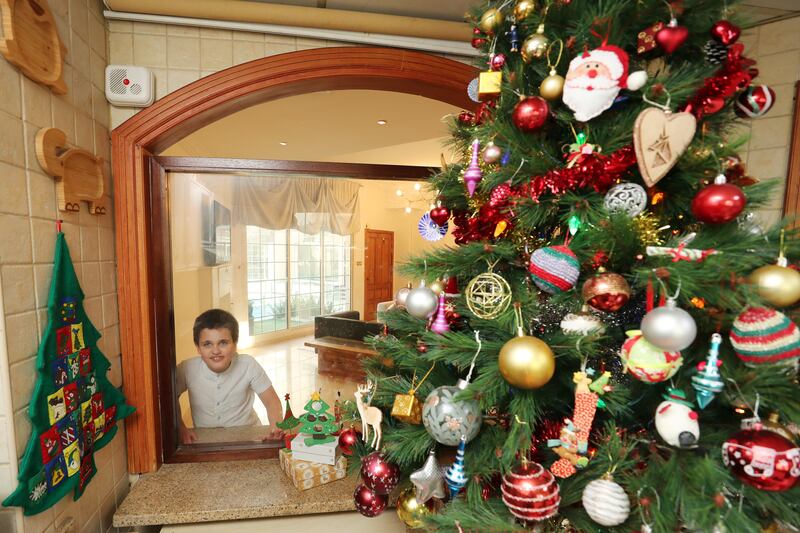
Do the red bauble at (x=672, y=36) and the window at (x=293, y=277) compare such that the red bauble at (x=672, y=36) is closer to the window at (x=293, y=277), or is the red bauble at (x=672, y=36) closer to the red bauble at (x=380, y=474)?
the red bauble at (x=380, y=474)

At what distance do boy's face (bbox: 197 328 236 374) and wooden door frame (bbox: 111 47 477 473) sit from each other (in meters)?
0.14

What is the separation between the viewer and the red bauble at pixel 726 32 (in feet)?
1.87

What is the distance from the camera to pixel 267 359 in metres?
1.44

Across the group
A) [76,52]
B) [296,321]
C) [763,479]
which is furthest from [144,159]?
[763,479]

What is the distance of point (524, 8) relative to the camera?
2.28 ft

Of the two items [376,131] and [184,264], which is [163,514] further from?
[376,131]

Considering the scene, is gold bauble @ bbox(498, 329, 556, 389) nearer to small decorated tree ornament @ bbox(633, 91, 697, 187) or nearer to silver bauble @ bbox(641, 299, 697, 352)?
silver bauble @ bbox(641, 299, 697, 352)

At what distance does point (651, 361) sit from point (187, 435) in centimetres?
156

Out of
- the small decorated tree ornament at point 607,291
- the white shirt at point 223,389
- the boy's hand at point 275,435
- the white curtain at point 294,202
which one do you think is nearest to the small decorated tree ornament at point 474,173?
the small decorated tree ornament at point 607,291

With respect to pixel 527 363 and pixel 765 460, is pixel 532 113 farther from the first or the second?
pixel 765 460

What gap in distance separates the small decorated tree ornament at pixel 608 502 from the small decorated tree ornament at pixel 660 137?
48cm

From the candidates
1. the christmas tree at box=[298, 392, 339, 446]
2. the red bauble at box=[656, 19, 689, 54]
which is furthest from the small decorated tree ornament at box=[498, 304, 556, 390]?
the christmas tree at box=[298, 392, 339, 446]

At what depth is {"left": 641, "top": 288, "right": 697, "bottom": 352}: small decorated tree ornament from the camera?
45cm

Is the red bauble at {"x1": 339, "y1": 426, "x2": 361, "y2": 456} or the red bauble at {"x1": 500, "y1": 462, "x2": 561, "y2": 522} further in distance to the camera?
the red bauble at {"x1": 339, "y1": 426, "x2": 361, "y2": 456}
